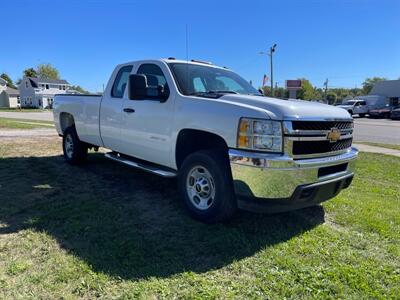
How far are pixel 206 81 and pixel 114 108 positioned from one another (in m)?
1.71

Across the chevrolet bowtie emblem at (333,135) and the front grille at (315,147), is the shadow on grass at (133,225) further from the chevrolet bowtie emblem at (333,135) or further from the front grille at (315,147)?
the chevrolet bowtie emblem at (333,135)

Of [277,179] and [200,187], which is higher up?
[277,179]

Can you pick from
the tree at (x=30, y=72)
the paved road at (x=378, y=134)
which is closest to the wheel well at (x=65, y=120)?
the paved road at (x=378, y=134)

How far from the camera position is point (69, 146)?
7793 millimetres

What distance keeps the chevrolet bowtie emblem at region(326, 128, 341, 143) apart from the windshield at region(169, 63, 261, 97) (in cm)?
142

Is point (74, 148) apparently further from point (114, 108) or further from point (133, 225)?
point (133, 225)

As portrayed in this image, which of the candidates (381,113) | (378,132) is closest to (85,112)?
(378,132)

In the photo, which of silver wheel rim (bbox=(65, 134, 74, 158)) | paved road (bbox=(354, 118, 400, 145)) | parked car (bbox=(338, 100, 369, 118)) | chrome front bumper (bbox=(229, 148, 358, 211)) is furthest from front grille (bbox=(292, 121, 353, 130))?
parked car (bbox=(338, 100, 369, 118))

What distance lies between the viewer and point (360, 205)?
16.7 feet

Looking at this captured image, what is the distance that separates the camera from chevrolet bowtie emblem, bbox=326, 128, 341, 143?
3924mm

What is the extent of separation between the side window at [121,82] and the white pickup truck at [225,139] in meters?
0.02

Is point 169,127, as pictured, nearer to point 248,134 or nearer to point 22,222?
point 248,134

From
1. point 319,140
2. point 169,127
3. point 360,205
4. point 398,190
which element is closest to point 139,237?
point 169,127

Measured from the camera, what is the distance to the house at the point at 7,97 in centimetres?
7425
